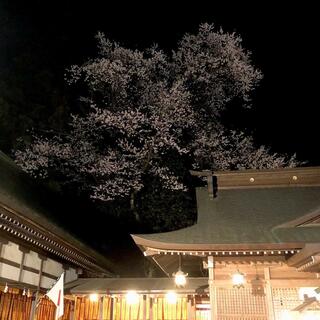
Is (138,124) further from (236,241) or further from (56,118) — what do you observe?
(236,241)

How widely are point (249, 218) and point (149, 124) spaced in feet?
31.5

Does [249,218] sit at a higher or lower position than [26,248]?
higher

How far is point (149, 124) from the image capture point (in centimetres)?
1777

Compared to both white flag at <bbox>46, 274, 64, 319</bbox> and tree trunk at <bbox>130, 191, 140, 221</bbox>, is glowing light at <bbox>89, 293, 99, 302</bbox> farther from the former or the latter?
tree trunk at <bbox>130, 191, 140, 221</bbox>

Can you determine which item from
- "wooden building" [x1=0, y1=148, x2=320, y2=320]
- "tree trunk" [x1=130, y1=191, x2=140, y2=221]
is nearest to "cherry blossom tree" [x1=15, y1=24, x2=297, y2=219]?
"tree trunk" [x1=130, y1=191, x2=140, y2=221]

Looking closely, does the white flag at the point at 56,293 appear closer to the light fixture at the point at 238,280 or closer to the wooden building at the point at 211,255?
the wooden building at the point at 211,255

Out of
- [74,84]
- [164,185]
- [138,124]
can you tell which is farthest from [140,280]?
[74,84]

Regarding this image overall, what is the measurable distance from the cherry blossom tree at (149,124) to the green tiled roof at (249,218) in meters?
7.26

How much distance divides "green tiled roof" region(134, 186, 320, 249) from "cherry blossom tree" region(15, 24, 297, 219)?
23.8 ft

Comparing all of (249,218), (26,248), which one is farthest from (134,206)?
(26,248)

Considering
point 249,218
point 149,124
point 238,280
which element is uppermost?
point 149,124

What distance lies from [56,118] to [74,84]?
2.27 m

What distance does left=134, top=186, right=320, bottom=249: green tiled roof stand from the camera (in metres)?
7.93

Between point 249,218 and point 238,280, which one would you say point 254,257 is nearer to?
point 238,280
